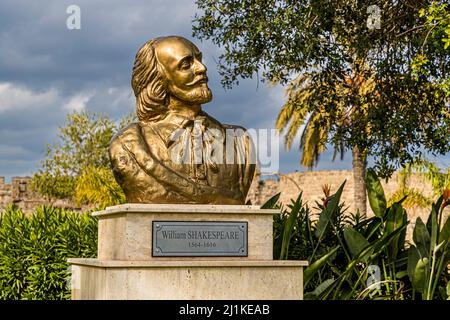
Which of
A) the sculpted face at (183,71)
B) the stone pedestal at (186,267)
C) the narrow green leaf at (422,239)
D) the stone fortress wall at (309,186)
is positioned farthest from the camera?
the stone fortress wall at (309,186)

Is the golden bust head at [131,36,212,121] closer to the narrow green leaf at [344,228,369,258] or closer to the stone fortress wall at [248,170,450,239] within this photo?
the narrow green leaf at [344,228,369,258]

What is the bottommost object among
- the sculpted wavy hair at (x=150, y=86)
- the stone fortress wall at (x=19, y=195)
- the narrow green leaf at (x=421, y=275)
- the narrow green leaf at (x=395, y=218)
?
the narrow green leaf at (x=421, y=275)

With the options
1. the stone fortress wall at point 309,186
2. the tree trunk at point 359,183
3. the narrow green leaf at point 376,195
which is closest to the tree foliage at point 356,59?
the narrow green leaf at point 376,195

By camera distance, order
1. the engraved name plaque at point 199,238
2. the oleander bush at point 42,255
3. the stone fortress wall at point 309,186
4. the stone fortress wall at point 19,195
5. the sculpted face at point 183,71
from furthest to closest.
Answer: the stone fortress wall at point 309,186, the stone fortress wall at point 19,195, the oleander bush at point 42,255, the sculpted face at point 183,71, the engraved name plaque at point 199,238

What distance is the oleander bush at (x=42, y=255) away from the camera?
959 cm

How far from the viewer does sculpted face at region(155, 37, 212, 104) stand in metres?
6.59

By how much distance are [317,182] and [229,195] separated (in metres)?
19.1

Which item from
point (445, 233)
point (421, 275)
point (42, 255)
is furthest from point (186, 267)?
point (42, 255)

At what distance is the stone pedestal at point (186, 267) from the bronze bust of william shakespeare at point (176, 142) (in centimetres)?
21

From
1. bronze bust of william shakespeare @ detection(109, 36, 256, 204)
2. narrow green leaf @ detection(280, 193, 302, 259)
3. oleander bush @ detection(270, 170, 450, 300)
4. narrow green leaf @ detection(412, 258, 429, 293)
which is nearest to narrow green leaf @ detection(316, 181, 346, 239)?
oleander bush @ detection(270, 170, 450, 300)

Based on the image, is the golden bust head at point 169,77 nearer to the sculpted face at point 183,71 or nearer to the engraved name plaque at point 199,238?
the sculpted face at point 183,71

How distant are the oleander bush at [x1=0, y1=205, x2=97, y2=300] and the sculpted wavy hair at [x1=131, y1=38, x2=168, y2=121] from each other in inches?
130
